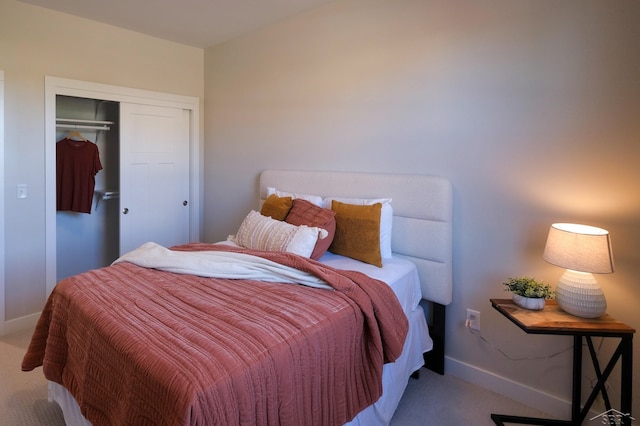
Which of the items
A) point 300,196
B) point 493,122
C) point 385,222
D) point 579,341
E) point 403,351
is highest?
point 493,122

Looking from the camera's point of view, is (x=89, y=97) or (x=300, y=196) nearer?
(x=300, y=196)

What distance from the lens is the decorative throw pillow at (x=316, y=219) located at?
243 cm

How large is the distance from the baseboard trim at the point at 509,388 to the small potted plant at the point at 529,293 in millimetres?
664

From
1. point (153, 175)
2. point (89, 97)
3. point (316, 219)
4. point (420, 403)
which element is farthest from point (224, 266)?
point (89, 97)

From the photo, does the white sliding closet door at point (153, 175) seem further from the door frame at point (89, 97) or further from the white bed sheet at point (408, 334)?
the white bed sheet at point (408, 334)

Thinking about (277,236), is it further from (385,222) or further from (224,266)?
(385,222)

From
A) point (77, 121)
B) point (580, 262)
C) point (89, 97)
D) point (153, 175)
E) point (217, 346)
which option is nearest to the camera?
point (217, 346)

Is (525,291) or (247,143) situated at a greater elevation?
(247,143)

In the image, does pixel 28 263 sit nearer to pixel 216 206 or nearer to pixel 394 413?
pixel 216 206

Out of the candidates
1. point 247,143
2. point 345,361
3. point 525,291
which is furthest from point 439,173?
point 247,143

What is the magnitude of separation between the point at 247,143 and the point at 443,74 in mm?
2067

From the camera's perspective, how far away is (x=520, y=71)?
214 cm

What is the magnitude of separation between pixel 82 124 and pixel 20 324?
1969mm

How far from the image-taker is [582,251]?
1.70 meters
